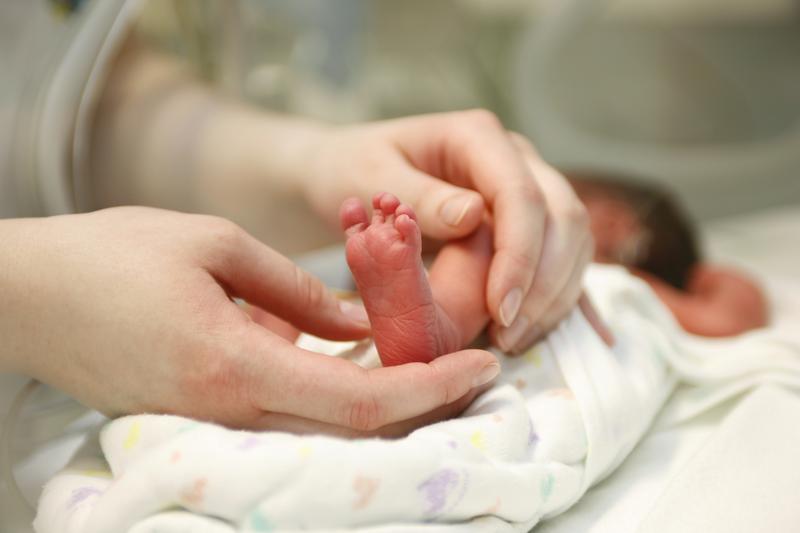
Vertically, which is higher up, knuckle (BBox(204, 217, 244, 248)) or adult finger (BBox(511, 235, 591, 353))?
knuckle (BBox(204, 217, 244, 248))

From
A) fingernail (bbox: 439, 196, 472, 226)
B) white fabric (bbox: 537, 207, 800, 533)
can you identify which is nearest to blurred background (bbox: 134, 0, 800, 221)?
white fabric (bbox: 537, 207, 800, 533)

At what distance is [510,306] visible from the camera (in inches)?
24.1

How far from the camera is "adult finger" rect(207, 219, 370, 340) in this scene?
1.73 ft

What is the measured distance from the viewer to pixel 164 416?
19.1 inches

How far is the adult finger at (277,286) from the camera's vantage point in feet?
1.73

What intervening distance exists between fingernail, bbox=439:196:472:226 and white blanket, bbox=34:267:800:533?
0.46 feet

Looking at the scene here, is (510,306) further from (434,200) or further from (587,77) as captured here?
(587,77)

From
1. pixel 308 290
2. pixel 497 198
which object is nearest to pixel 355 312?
pixel 308 290

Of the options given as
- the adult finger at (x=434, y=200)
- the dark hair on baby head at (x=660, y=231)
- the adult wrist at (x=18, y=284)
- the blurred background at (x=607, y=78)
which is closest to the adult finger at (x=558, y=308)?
the adult finger at (x=434, y=200)

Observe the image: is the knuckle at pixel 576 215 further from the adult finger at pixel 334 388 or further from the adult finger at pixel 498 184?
the adult finger at pixel 334 388

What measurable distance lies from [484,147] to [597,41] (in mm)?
1179

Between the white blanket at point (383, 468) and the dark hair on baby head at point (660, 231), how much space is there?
77 cm

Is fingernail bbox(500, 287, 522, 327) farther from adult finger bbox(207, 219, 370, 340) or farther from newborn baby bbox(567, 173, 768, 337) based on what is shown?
newborn baby bbox(567, 173, 768, 337)

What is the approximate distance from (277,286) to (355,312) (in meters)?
0.08
